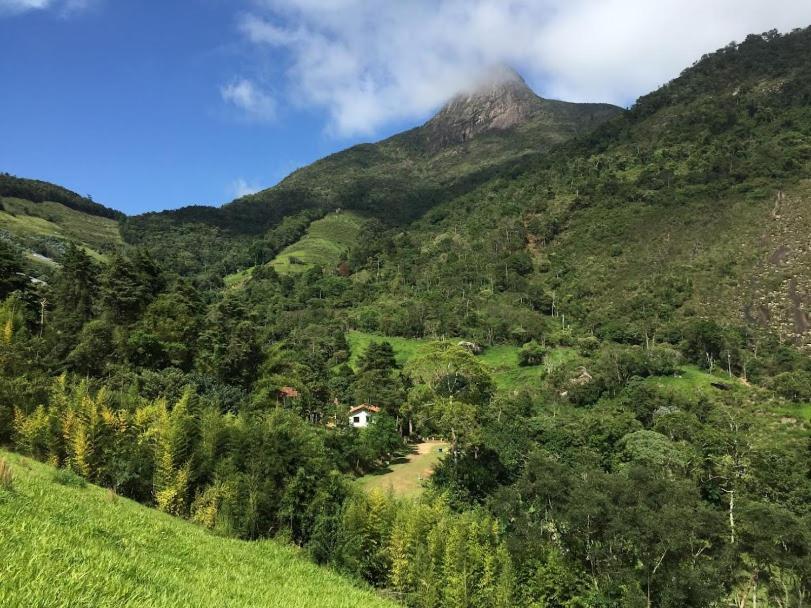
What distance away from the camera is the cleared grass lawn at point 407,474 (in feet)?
118

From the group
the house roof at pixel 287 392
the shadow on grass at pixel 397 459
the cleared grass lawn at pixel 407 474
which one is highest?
the house roof at pixel 287 392

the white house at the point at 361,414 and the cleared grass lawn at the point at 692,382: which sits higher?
the cleared grass lawn at the point at 692,382

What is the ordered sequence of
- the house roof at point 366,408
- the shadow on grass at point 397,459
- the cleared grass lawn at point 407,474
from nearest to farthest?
1. the cleared grass lawn at point 407,474
2. the shadow on grass at point 397,459
3. the house roof at point 366,408

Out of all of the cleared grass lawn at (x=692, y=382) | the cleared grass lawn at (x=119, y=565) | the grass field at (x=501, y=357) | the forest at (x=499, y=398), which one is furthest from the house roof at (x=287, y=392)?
the cleared grass lawn at (x=692, y=382)

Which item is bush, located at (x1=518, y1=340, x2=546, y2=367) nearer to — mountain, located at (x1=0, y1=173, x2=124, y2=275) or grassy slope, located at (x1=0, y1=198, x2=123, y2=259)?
mountain, located at (x1=0, y1=173, x2=124, y2=275)

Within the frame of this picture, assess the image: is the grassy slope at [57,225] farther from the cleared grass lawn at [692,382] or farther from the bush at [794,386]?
the bush at [794,386]

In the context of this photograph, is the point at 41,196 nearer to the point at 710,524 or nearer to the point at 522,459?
the point at 522,459

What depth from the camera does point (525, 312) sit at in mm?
84812

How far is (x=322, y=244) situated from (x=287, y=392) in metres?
108

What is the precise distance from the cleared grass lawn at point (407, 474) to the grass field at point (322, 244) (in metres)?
88.5

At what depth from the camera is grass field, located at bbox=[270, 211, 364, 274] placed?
133 metres

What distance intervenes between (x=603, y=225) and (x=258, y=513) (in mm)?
106598

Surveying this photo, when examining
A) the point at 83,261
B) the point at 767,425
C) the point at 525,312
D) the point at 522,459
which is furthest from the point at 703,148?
the point at 83,261

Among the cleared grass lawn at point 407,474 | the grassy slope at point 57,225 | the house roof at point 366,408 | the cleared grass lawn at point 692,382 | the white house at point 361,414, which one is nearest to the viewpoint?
the cleared grass lawn at point 407,474
